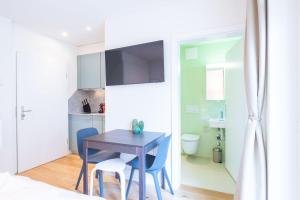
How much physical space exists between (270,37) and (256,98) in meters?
0.47

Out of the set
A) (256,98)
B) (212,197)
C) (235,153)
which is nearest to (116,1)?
(256,98)

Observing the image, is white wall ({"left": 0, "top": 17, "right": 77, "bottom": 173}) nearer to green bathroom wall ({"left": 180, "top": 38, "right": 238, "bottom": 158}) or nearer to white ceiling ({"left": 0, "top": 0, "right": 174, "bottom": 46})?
white ceiling ({"left": 0, "top": 0, "right": 174, "bottom": 46})

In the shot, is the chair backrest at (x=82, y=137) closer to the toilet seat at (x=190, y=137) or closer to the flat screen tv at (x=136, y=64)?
the flat screen tv at (x=136, y=64)

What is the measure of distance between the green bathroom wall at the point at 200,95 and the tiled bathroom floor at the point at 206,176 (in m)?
0.40

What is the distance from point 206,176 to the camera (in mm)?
2607

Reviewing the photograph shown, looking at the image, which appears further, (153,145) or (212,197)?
(212,197)

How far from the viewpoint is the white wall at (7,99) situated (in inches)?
98.7

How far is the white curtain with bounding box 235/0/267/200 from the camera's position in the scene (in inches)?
52.4

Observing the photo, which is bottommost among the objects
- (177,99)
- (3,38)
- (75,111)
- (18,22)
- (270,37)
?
(75,111)

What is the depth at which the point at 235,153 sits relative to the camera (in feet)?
7.59

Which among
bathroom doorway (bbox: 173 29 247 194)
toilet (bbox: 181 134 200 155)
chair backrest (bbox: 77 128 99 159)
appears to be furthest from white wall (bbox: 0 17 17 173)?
toilet (bbox: 181 134 200 155)

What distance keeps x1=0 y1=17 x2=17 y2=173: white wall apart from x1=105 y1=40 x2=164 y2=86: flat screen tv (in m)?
1.47

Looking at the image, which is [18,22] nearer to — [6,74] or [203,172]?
[6,74]

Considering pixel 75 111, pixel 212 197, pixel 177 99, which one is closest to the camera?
pixel 212 197
